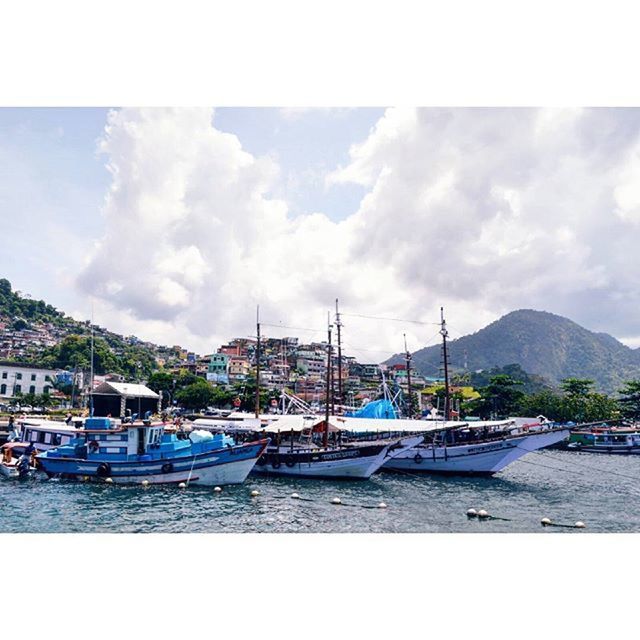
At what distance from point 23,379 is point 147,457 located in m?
35.7

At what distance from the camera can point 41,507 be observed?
13.5 m

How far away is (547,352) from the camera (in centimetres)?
13800

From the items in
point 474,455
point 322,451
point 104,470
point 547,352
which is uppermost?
point 547,352

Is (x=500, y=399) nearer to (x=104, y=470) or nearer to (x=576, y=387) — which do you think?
(x=576, y=387)

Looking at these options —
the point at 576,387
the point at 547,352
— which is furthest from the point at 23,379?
the point at 547,352

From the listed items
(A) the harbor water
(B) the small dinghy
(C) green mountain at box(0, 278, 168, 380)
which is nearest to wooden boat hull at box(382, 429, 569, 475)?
(A) the harbor water

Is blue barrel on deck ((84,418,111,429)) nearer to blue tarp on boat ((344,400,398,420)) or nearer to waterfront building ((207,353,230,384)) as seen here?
blue tarp on boat ((344,400,398,420))

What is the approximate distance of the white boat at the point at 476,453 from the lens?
22422 mm

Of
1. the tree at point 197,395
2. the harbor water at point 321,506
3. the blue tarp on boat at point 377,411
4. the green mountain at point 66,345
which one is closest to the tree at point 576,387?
the blue tarp on boat at point 377,411

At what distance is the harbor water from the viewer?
12.0 meters

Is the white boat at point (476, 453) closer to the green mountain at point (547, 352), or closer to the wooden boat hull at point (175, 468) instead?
the wooden boat hull at point (175, 468)

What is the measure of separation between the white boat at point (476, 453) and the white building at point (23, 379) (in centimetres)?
3677

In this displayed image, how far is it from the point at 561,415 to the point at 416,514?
3640 cm
